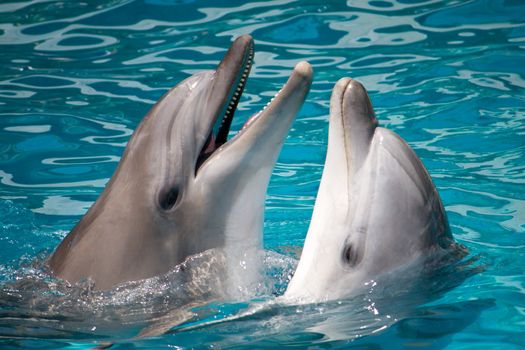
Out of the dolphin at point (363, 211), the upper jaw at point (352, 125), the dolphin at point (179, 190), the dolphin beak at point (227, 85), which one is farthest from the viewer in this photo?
the dolphin beak at point (227, 85)

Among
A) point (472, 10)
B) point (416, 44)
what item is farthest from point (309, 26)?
point (472, 10)

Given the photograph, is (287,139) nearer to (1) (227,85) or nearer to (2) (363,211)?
(1) (227,85)

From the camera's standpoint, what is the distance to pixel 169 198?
5.85m

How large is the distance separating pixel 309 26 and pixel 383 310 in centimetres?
897

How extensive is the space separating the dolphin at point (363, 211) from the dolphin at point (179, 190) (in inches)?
16.3

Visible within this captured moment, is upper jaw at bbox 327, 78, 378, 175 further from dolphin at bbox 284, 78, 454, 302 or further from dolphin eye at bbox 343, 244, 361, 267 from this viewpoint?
dolphin eye at bbox 343, 244, 361, 267

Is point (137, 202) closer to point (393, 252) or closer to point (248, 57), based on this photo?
point (248, 57)

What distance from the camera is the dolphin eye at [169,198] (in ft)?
19.1

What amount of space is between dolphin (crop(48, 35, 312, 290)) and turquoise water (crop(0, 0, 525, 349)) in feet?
0.75

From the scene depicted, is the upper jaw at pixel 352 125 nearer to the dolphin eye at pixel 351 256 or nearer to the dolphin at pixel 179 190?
the dolphin at pixel 179 190

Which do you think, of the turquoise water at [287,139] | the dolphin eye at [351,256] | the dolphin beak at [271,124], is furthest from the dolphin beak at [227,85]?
the dolphin eye at [351,256]

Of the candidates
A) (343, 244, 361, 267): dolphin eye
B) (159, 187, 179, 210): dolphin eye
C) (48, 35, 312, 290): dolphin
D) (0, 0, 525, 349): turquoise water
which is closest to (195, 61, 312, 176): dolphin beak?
(48, 35, 312, 290): dolphin

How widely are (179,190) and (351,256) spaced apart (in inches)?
50.8

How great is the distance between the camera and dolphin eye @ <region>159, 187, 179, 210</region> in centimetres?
584
